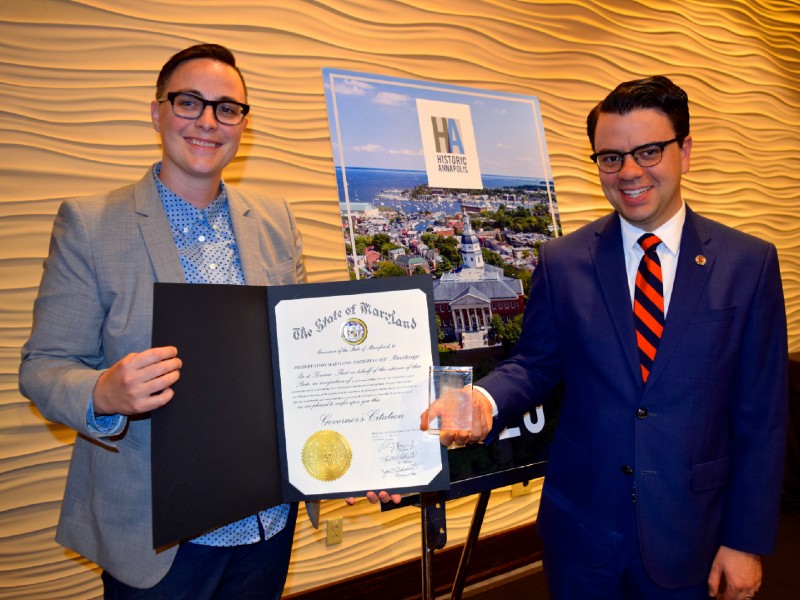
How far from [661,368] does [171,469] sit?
1.13 m

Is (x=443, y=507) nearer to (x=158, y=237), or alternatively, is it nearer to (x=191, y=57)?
(x=158, y=237)

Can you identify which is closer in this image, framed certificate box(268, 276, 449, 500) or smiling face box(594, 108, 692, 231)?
framed certificate box(268, 276, 449, 500)

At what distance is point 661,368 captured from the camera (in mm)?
1444

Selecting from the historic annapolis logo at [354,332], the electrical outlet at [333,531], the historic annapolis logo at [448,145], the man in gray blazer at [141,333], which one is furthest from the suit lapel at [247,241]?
the electrical outlet at [333,531]

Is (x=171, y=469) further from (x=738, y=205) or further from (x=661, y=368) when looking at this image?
(x=738, y=205)

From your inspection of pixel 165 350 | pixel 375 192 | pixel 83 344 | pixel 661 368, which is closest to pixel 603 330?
pixel 661 368

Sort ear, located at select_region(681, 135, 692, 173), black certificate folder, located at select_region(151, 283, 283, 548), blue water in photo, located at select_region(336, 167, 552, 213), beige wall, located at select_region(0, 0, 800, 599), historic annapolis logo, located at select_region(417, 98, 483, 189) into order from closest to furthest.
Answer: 1. black certificate folder, located at select_region(151, 283, 283, 548)
2. ear, located at select_region(681, 135, 692, 173)
3. beige wall, located at select_region(0, 0, 800, 599)
4. blue water in photo, located at select_region(336, 167, 552, 213)
5. historic annapolis logo, located at select_region(417, 98, 483, 189)

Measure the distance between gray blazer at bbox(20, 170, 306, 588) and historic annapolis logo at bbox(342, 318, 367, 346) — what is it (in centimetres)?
40

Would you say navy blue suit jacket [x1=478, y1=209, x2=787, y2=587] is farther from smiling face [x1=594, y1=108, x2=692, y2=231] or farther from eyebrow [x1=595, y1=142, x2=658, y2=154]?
eyebrow [x1=595, y1=142, x2=658, y2=154]

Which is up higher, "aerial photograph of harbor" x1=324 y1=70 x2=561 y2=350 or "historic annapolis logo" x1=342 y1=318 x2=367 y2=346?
"aerial photograph of harbor" x1=324 y1=70 x2=561 y2=350

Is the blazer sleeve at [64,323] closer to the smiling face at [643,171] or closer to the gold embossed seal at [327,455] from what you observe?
the gold embossed seal at [327,455]

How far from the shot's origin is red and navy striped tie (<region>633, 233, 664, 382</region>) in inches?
59.1

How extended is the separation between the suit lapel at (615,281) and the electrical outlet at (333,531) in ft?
6.21

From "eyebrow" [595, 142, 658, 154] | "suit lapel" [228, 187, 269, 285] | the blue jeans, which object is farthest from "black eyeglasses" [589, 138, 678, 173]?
the blue jeans
